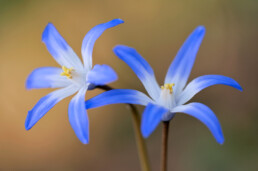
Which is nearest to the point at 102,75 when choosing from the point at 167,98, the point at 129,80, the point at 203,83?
the point at 167,98

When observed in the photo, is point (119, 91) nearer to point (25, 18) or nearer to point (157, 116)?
point (157, 116)

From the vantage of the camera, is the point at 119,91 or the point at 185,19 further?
the point at 185,19

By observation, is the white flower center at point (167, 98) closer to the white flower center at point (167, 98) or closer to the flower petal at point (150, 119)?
the white flower center at point (167, 98)

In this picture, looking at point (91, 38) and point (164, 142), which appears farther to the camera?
point (91, 38)

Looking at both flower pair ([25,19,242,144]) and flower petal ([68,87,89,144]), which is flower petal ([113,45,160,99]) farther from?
flower petal ([68,87,89,144])

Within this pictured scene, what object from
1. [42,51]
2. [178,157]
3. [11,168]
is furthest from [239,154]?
[42,51]

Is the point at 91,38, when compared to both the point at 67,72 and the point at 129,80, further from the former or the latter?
the point at 129,80
